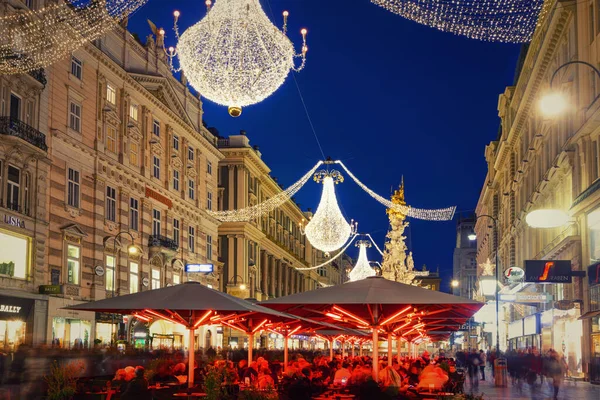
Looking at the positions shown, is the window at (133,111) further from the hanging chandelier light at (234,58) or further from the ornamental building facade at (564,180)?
the hanging chandelier light at (234,58)

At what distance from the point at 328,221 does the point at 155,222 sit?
47.7 ft

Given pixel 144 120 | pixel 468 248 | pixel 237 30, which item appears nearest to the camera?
pixel 237 30

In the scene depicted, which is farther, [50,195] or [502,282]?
[502,282]

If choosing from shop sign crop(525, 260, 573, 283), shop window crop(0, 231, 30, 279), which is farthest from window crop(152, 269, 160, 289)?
shop sign crop(525, 260, 573, 283)

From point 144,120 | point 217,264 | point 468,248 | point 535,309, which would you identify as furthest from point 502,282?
point 468,248

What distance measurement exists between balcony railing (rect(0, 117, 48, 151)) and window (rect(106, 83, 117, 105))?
8.56m

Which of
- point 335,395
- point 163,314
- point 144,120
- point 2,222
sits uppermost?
point 144,120

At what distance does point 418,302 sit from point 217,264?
53.6 metres

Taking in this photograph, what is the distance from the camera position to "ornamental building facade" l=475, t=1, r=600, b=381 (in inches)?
1367

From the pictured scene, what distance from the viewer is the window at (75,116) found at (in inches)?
1599

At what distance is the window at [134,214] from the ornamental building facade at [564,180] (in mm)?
20684

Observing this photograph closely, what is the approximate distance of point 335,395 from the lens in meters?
17.1

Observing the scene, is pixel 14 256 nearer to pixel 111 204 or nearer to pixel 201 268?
pixel 111 204

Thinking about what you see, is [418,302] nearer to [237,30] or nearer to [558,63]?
[237,30]
